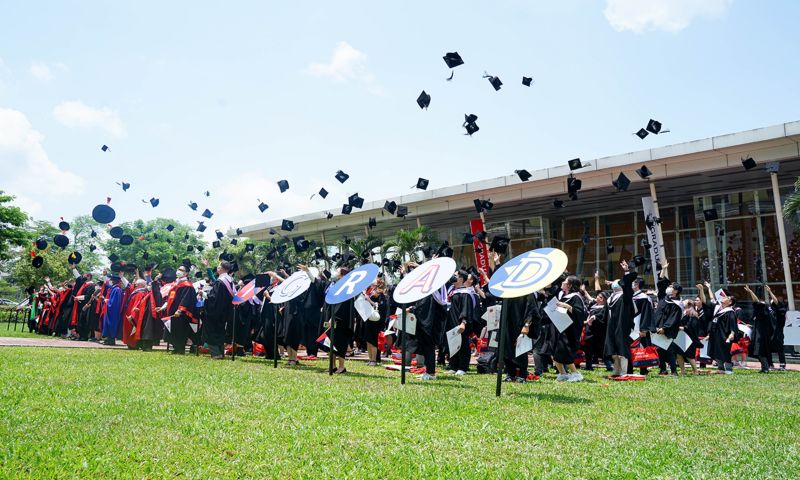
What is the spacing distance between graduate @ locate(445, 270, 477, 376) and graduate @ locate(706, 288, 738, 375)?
20.8ft

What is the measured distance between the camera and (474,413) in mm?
5508

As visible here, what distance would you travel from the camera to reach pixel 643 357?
10.8 metres

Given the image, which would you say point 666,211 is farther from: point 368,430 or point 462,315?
point 368,430

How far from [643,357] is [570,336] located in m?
1.93

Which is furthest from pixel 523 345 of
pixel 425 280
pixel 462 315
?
pixel 425 280

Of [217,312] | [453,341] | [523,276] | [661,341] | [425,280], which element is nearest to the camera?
[523,276]

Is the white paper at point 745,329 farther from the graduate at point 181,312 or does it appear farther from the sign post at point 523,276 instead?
the graduate at point 181,312

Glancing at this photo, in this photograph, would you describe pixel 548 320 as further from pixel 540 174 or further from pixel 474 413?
pixel 540 174

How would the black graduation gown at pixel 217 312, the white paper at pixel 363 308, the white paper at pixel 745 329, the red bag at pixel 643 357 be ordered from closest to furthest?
the white paper at pixel 363 308
the red bag at pixel 643 357
the black graduation gown at pixel 217 312
the white paper at pixel 745 329

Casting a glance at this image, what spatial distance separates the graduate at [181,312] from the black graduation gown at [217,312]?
2.47ft

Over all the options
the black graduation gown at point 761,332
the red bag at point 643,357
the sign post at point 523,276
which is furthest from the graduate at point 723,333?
the sign post at point 523,276

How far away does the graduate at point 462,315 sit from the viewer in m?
9.44

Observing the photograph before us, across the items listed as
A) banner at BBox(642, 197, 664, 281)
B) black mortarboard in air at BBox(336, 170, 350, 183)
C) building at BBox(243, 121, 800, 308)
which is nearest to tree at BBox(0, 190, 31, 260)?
building at BBox(243, 121, 800, 308)

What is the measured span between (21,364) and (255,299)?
5.25 metres
